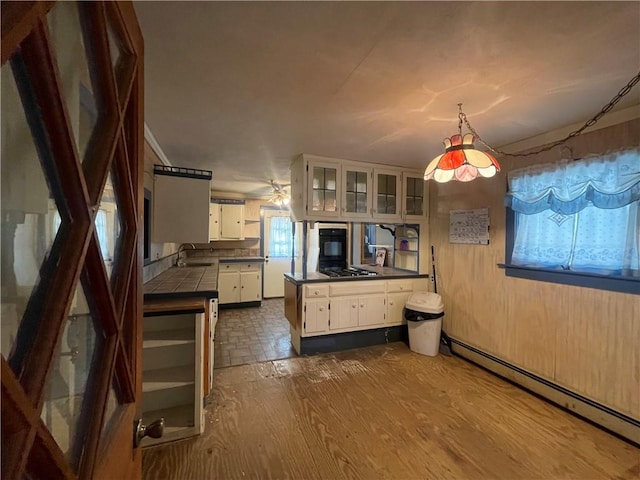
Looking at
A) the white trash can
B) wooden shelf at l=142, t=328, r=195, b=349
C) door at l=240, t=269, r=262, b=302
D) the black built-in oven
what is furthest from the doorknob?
door at l=240, t=269, r=262, b=302

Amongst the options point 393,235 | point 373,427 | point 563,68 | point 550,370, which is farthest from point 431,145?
point 373,427

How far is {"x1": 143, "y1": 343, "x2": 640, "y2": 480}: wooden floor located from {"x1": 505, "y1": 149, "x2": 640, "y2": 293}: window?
108 centimetres

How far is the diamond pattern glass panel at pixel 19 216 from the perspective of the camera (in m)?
0.36

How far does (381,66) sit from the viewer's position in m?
1.51

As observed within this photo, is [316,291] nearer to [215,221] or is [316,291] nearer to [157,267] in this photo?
[157,267]

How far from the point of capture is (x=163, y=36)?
1.31m

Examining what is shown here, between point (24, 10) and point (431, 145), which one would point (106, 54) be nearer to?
point (24, 10)

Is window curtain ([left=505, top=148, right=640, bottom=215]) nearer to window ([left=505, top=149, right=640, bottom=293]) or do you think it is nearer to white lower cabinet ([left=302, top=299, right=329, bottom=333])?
window ([left=505, top=149, right=640, bottom=293])

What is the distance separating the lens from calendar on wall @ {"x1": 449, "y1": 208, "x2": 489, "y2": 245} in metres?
2.96

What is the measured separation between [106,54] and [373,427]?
2.37 metres

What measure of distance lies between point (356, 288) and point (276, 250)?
311 centimetres

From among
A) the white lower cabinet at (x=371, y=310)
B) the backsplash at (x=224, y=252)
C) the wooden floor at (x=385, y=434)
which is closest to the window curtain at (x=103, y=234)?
the wooden floor at (x=385, y=434)

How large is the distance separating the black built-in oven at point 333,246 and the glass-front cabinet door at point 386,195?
1.16 metres

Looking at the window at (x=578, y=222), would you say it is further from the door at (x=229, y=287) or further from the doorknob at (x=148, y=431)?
the door at (x=229, y=287)
